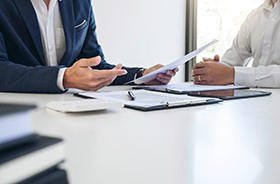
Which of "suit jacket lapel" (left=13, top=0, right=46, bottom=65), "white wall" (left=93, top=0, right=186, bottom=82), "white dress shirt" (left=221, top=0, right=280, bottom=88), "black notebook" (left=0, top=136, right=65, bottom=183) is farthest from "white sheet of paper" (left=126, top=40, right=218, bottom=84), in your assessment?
"white wall" (left=93, top=0, right=186, bottom=82)

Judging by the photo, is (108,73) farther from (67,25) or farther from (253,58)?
(253,58)

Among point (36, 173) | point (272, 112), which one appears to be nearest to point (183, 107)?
point (272, 112)

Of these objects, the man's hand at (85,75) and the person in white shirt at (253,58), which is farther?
the person in white shirt at (253,58)

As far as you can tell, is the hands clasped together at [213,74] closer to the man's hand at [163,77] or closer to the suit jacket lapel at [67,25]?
the man's hand at [163,77]

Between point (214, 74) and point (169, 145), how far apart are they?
3.21ft

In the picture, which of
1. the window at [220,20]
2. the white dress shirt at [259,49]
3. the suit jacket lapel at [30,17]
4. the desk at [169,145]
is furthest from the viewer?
the window at [220,20]

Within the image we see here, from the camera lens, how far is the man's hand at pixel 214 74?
1407 mm

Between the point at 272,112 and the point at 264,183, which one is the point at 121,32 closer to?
the point at 272,112

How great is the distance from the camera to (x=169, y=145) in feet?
1.56

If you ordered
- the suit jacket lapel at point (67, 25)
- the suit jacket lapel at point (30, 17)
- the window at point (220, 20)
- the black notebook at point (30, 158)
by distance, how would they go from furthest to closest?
the window at point (220, 20), the suit jacket lapel at point (67, 25), the suit jacket lapel at point (30, 17), the black notebook at point (30, 158)

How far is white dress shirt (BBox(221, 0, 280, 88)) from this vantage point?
140 cm

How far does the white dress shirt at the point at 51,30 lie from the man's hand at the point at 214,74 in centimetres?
56

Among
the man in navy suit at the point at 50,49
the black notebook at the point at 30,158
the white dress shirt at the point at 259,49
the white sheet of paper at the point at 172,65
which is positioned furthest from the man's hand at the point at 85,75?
the black notebook at the point at 30,158

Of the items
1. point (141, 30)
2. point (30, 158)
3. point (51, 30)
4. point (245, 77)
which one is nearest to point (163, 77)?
point (245, 77)
